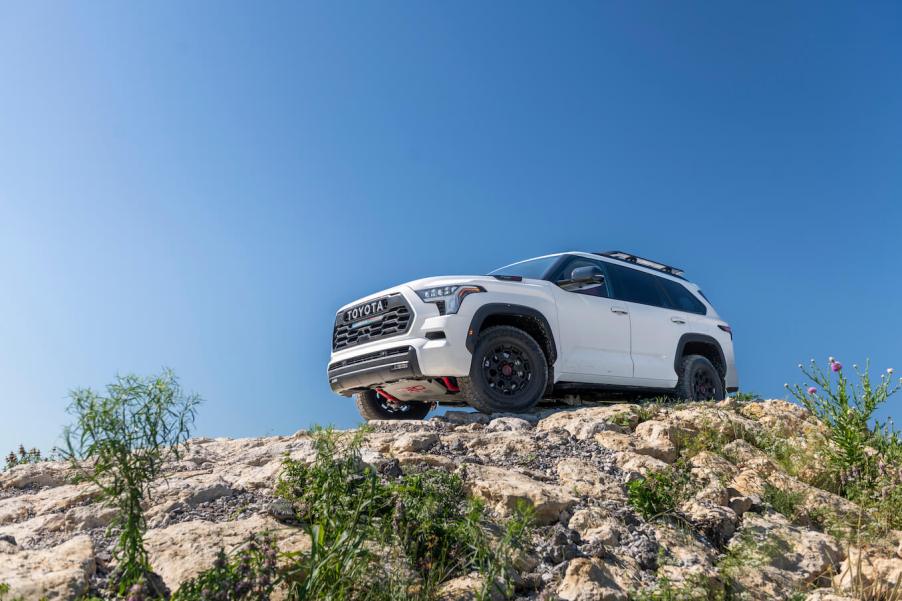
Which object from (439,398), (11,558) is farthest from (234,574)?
(439,398)

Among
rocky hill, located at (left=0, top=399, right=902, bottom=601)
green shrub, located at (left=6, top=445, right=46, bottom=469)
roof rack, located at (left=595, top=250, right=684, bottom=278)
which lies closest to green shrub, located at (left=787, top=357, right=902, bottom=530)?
rocky hill, located at (left=0, top=399, right=902, bottom=601)

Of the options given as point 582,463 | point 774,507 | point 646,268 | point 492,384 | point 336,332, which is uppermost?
point 646,268

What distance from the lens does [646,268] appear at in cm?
984

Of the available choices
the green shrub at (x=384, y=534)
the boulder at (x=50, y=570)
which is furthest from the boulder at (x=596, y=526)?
the boulder at (x=50, y=570)

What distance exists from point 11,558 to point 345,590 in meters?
1.85

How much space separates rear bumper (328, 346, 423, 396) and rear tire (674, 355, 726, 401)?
4.30 m

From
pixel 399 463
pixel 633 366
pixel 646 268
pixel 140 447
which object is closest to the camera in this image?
pixel 140 447

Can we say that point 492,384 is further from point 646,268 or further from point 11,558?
point 11,558

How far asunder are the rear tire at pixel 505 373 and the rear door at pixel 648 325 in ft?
5.90

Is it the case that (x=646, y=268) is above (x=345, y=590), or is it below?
above

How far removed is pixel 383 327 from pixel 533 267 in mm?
2259

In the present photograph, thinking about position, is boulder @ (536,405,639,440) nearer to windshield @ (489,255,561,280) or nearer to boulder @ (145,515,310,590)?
windshield @ (489,255,561,280)

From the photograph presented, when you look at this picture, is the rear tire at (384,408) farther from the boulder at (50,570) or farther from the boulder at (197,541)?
the boulder at (50,570)

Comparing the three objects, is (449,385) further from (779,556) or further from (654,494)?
→ (779,556)
